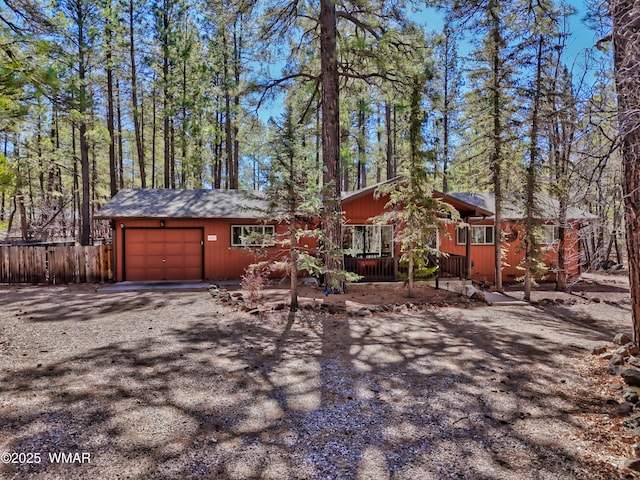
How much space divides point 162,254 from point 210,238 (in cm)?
173

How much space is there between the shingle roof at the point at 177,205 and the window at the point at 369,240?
130 inches

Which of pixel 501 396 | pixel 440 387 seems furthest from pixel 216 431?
pixel 501 396

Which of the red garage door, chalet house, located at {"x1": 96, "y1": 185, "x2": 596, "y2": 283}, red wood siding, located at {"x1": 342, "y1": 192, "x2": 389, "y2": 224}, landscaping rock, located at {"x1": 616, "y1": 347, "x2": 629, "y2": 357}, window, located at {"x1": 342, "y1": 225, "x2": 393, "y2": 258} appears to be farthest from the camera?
window, located at {"x1": 342, "y1": 225, "x2": 393, "y2": 258}

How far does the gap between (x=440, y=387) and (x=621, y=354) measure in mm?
2599

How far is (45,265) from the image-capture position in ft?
39.6

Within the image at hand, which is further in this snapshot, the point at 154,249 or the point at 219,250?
the point at 219,250

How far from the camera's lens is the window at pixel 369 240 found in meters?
13.2

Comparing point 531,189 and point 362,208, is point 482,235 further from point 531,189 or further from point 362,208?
point 362,208

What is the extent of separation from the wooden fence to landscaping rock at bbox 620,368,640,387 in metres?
13.6

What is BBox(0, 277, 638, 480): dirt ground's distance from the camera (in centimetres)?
258

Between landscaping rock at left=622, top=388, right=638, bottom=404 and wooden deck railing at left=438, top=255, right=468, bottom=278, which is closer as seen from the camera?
landscaping rock at left=622, top=388, right=638, bottom=404

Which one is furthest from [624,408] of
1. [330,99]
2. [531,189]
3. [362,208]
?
[362,208]

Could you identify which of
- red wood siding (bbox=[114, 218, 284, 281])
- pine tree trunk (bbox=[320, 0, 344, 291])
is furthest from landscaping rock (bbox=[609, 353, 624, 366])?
red wood siding (bbox=[114, 218, 284, 281])

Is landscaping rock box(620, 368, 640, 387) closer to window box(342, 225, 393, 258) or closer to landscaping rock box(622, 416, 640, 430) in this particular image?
landscaping rock box(622, 416, 640, 430)
